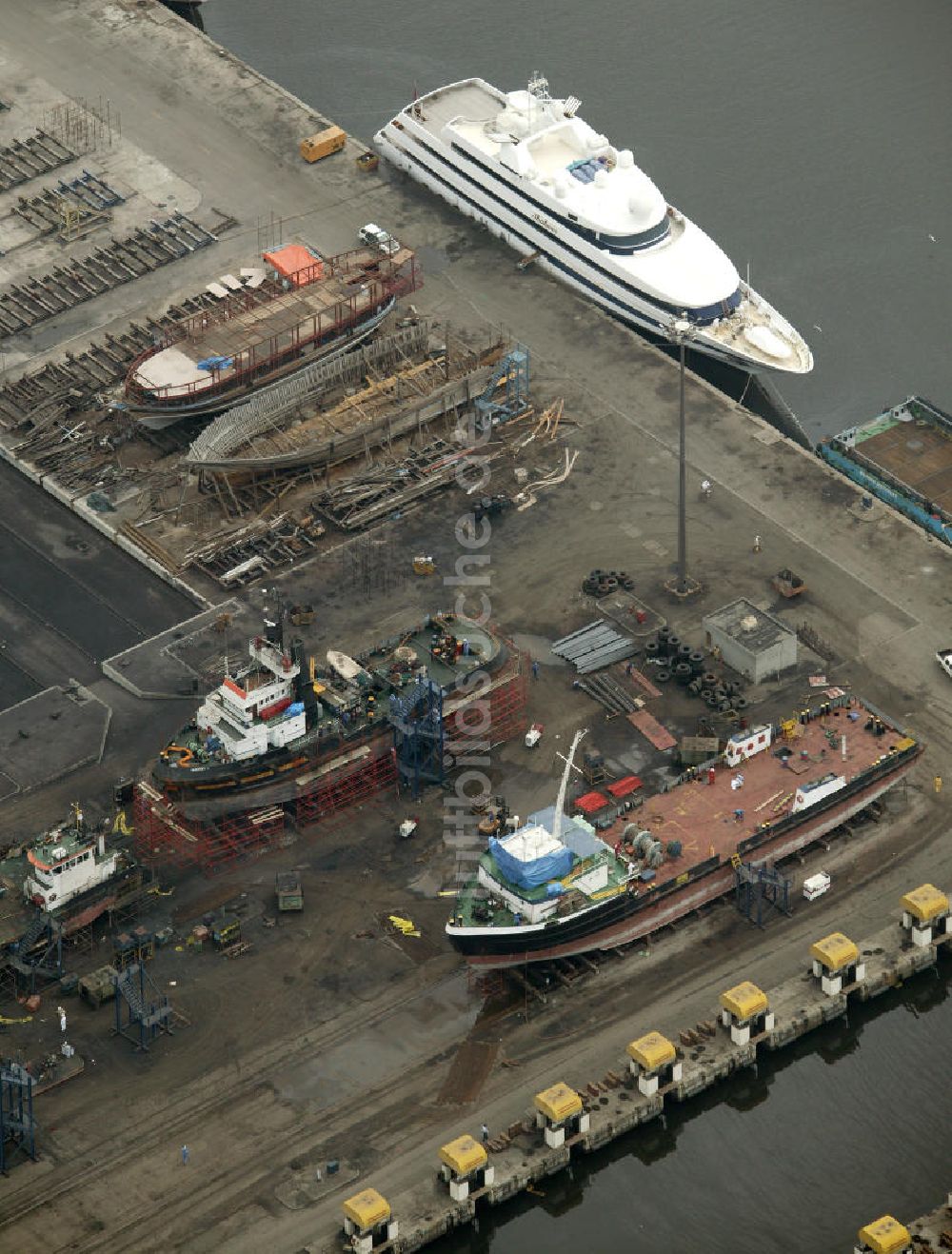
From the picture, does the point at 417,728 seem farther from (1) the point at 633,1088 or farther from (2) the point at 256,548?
(1) the point at 633,1088

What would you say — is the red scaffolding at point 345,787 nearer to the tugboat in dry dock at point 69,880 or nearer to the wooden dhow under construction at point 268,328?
the tugboat in dry dock at point 69,880

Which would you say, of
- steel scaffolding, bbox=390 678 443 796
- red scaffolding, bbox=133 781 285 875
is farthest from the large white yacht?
red scaffolding, bbox=133 781 285 875

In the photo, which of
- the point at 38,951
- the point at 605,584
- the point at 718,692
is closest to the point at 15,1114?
the point at 38,951

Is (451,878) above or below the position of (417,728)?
below

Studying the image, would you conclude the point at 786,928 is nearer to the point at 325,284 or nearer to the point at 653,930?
the point at 653,930

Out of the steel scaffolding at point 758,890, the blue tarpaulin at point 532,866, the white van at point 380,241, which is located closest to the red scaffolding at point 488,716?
the blue tarpaulin at point 532,866

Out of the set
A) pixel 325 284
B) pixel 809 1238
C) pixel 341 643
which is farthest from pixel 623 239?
pixel 809 1238
